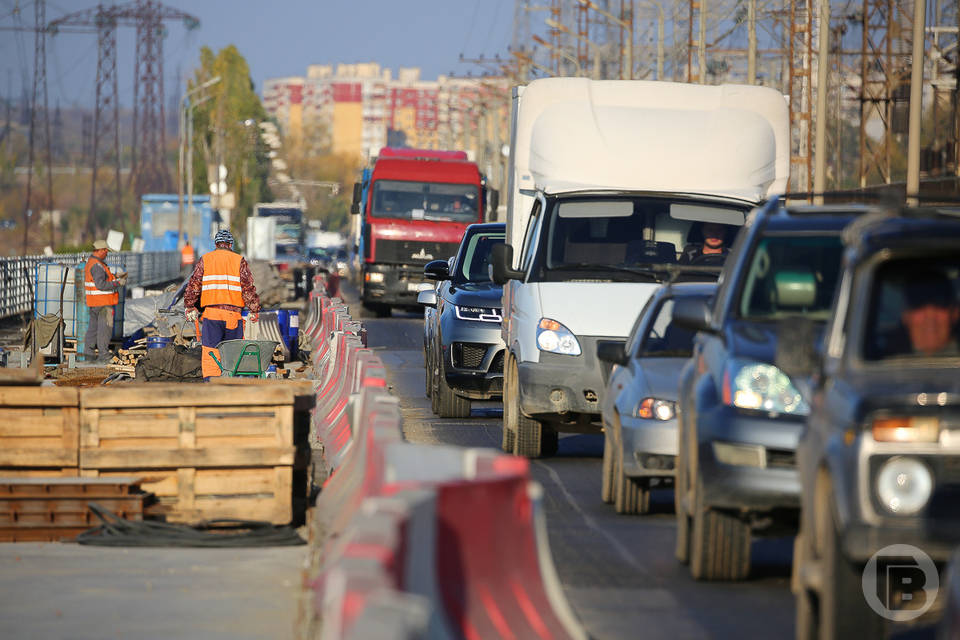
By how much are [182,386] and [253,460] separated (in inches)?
25.6

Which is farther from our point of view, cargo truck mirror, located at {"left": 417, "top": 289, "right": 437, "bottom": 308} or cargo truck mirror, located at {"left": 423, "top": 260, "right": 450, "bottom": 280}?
cargo truck mirror, located at {"left": 417, "top": 289, "right": 437, "bottom": 308}

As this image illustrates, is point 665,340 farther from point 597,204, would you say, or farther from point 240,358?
point 240,358

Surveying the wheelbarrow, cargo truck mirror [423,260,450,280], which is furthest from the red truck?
the wheelbarrow

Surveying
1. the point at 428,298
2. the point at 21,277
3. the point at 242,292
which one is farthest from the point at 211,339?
the point at 21,277

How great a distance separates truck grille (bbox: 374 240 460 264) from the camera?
132 feet

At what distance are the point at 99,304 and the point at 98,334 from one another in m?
0.51

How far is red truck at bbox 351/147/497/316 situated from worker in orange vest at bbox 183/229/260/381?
879 inches

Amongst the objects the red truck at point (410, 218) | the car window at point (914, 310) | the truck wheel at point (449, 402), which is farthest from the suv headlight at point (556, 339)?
the red truck at point (410, 218)

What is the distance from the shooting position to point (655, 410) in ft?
35.9

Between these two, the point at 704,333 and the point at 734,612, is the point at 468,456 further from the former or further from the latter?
the point at 704,333

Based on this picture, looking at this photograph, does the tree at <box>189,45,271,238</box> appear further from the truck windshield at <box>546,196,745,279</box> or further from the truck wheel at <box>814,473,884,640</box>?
the truck wheel at <box>814,473,884,640</box>

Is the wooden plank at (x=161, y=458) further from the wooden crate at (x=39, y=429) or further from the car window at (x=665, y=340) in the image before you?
the car window at (x=665, y=340)

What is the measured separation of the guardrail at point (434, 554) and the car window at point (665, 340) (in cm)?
356

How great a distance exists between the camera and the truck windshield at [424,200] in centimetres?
4078
